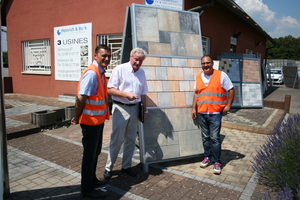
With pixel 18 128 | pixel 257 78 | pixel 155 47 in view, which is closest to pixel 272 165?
pixel 155 47

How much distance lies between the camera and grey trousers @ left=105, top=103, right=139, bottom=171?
3.59m

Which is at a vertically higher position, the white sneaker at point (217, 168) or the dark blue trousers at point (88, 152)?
the dark blue trousers at point (88, 152)

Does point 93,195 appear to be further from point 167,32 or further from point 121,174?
point 167,32

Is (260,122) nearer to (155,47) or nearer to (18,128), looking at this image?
(155,47)

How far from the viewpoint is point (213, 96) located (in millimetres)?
4008

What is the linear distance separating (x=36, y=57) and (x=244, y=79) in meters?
9.30

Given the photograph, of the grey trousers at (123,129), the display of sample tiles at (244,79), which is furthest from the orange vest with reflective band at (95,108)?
the display of sample tiles at (244,79)

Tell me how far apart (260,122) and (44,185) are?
6170 mm

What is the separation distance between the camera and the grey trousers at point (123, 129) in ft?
11.8

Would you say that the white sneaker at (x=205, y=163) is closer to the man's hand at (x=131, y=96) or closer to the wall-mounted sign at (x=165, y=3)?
the man's hand at (x=131, y=96)

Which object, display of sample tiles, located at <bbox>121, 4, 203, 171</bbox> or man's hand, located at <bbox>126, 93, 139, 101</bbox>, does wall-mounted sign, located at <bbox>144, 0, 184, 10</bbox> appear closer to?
display of sample tiles, located at <bbox>121, 4, 203, 171</bbox>

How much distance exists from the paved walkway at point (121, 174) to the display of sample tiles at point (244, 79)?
3.59 metres

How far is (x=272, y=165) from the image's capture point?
11.2 feet

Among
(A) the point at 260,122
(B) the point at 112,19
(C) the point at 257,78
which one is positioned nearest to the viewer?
(A) the point at 260,122
